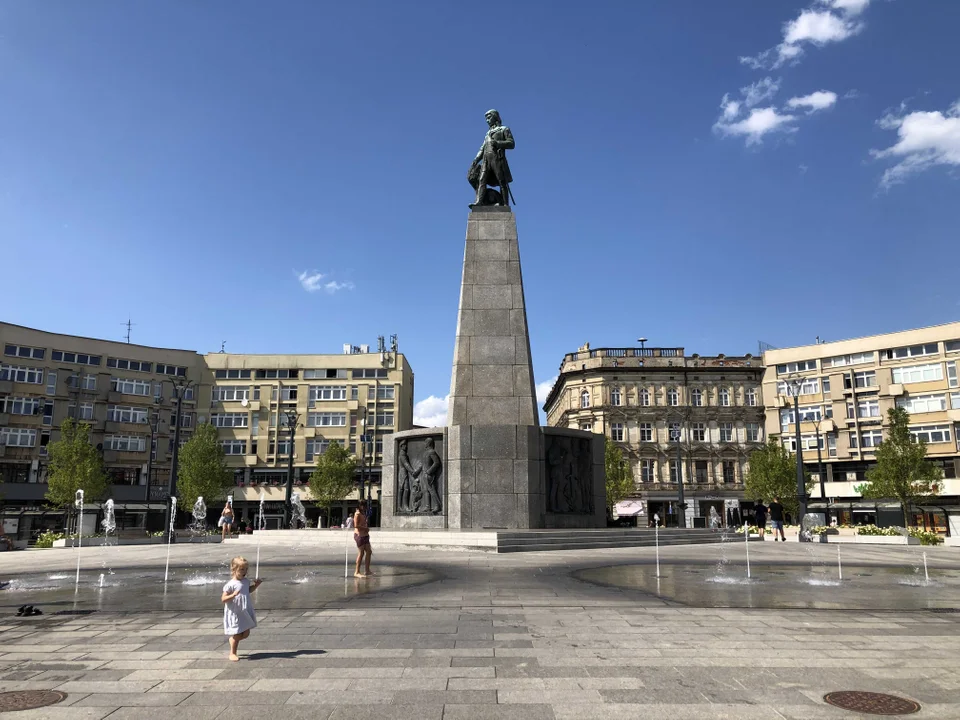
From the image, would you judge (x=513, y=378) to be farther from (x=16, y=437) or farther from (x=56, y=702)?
(x=16, y=437)

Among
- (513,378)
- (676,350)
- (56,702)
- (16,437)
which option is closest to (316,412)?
(16,437)

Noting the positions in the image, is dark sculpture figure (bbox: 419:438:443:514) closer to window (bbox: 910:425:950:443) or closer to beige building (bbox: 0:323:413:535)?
beige building (bbox: 0:323:413:535)

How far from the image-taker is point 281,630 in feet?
25.0

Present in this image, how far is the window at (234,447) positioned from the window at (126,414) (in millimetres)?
7267

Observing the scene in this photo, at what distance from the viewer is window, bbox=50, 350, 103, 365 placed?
5806 cm

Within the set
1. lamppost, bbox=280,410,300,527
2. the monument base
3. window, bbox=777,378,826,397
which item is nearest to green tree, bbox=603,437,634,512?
window, bbox=777,378,826,397

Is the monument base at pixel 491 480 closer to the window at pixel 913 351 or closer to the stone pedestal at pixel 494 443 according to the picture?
the stone pedestal at pixel 494 443

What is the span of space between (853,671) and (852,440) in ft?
198

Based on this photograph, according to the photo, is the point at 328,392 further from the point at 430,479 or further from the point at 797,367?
the point at 430,479

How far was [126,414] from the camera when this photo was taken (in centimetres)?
6056

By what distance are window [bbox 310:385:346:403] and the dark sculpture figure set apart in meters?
46.7

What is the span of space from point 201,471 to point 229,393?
433 inches

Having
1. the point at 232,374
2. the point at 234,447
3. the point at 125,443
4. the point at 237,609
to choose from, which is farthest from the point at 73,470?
the point at 237,609

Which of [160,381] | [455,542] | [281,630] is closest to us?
[281,630]
